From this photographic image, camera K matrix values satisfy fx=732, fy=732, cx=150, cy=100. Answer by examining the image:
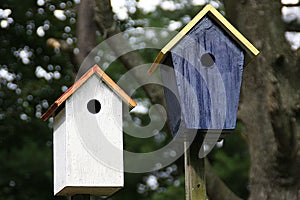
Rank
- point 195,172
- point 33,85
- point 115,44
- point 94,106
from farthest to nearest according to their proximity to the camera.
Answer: point 33,85 → point 115,44 → point 94,106 → point 195,172

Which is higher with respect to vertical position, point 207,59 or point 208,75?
point 207,59

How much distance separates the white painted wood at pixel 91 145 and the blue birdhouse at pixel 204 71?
0.39 meters

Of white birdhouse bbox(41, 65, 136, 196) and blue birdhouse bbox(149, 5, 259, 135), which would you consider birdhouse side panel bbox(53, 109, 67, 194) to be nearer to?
white birdhouse bbox(41, 65, 136, 196)

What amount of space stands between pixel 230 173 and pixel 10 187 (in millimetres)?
4124

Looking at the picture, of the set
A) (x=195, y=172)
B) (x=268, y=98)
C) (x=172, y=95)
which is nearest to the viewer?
(x=195, y=172)

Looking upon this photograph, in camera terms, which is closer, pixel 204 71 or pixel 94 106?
pixel 204 71

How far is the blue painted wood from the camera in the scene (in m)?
3.90

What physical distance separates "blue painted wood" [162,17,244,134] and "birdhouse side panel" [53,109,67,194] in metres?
0.68

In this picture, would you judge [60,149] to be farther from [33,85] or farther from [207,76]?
[33,85]

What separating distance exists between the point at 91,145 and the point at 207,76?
0.81 metres

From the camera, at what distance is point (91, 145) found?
4.27 meters

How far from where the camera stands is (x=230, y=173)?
13672mm

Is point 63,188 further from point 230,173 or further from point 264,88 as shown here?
point 230,173

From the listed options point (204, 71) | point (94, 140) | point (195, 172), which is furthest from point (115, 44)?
point (195, 172)
